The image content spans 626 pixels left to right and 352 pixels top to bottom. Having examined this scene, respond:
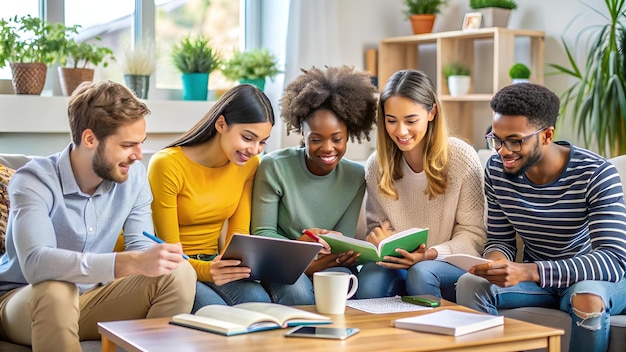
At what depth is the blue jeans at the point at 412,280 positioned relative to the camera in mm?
2562

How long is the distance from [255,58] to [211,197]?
177 centimetres

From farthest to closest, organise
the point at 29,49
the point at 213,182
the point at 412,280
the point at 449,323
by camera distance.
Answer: the point at 29,49, the point at 213,182, the point at 412,280, the point at 449,323

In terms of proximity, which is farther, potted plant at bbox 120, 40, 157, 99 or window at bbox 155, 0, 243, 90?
window at bbox 155, 0, 243, 90

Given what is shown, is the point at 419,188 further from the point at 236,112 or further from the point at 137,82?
the point at 137,82

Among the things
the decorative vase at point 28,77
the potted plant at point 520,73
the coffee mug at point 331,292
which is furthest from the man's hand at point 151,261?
the potted plant at point 520,73

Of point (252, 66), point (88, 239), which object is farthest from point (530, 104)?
point (252, 66)

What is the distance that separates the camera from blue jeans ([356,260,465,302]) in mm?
2562

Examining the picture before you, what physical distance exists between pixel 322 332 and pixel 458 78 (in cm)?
277

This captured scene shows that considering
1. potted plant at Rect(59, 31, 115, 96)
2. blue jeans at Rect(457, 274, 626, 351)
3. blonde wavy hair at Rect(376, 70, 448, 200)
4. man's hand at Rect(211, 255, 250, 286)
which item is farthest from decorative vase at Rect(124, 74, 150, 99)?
blue jeans at Rect(457, 274, 626, 351)

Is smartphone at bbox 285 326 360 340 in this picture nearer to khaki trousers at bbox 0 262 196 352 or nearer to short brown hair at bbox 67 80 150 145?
khaki trousers at bbox 0 262 196 352

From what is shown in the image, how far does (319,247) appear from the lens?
2205mm

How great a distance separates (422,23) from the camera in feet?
15.3

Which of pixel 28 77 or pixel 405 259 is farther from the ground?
pixel 28 77

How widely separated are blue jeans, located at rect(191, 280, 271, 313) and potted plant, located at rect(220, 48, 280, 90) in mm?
1970
